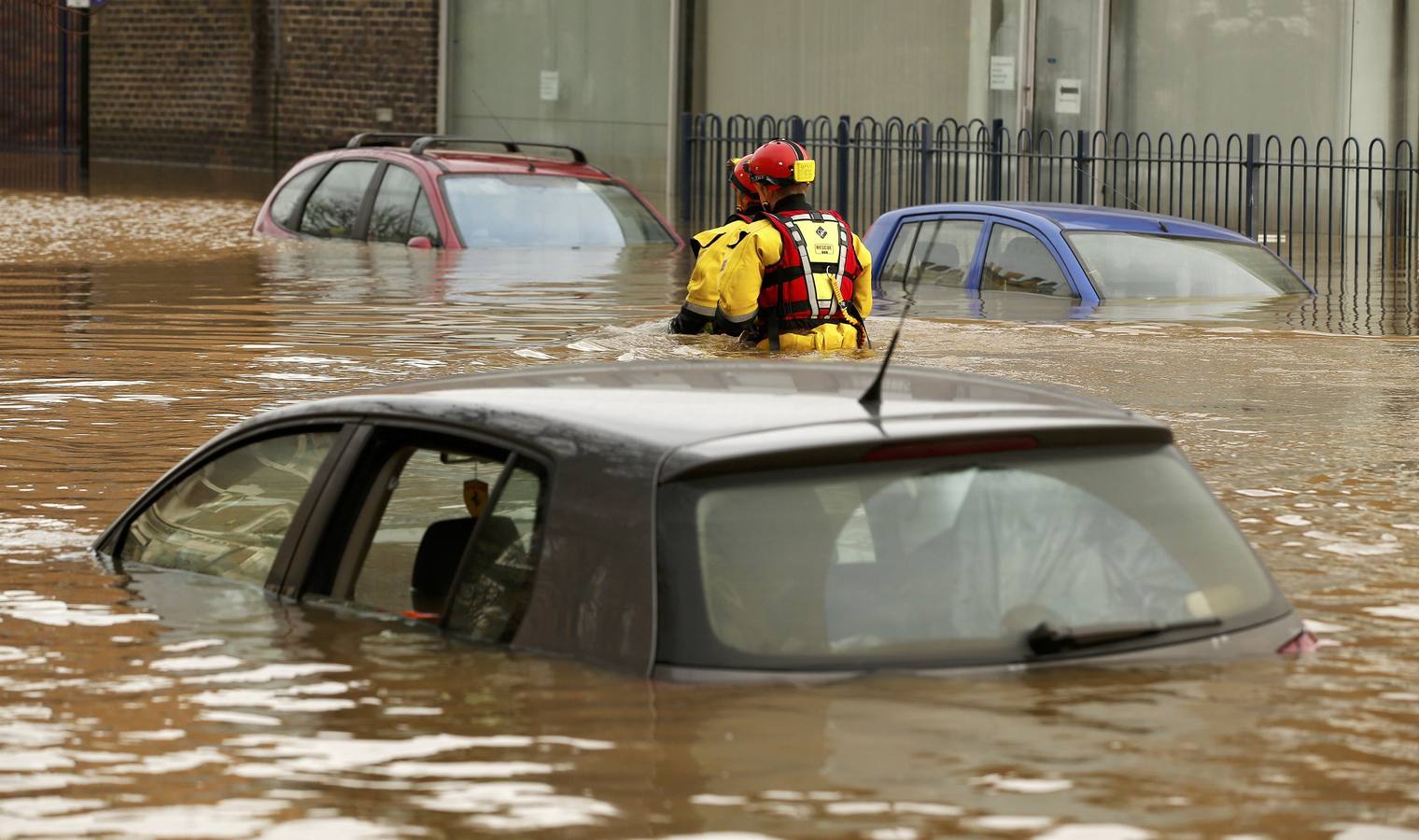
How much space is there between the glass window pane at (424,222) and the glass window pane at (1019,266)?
13.7ft

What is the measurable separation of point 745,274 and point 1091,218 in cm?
469

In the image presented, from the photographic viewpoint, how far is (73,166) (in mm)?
34469

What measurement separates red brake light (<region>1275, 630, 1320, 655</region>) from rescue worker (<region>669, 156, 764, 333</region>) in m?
5.22

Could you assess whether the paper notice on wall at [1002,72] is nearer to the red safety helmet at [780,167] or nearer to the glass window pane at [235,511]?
the red safety helmet at [780,167]

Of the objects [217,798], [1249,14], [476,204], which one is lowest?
[217,798]

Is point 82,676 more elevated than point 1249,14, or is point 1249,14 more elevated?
point 1249,14

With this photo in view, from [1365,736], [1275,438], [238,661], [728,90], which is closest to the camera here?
[1365,736]

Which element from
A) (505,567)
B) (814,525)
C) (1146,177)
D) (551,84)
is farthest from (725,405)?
(551,84)

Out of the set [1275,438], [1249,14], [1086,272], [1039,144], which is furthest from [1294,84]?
[1275,438]

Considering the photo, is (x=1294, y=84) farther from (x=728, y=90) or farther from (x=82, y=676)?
(x=82, y=676)

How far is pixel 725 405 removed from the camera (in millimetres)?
4590

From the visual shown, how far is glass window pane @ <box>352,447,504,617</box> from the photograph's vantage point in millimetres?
5055

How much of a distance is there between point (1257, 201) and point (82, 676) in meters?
17.4

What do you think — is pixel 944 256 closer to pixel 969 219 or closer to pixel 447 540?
pixel 969 219
